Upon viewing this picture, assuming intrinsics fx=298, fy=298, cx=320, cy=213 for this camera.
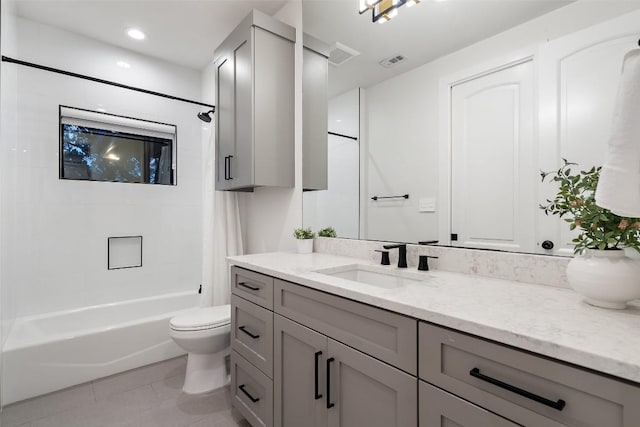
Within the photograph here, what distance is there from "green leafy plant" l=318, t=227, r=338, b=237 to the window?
1.94 m

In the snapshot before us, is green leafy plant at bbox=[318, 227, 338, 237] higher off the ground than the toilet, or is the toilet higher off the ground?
green leafy plant at bbox=[318, 227, 338, 237]

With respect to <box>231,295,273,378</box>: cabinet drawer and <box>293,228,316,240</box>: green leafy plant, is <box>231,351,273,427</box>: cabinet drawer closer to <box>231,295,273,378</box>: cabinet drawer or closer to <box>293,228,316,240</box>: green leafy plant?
<box>231,295,273,378</box>: cabinet drawer

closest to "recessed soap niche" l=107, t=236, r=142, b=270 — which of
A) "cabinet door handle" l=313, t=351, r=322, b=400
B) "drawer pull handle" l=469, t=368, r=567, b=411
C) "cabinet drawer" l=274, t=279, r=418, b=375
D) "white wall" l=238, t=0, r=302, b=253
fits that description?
"white wall" l=238, t=0, r=302, b=253

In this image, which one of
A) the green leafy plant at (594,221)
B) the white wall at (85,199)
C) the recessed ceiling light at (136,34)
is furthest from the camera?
the recessed ceiling light at (136,34)

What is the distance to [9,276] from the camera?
2.10 meters

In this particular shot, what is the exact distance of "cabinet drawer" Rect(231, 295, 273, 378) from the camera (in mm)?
1433

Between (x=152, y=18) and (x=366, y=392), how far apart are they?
2.93 metres

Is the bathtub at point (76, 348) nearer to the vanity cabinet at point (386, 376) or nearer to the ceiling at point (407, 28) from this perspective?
the vanity cabinet at point (386, 376)

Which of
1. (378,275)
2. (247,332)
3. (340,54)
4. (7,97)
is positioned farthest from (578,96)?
(7,97)

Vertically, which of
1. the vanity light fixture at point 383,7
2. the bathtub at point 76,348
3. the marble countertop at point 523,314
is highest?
the vanity light fixture at point 383,7

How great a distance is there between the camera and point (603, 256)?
0.81 metres

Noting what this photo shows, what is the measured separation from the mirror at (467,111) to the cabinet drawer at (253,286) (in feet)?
2.11

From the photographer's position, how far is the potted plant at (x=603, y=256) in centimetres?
76

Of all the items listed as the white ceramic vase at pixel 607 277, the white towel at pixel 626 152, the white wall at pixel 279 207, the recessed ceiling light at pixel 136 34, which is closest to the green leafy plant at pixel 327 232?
the white wall at pixel 279 207
